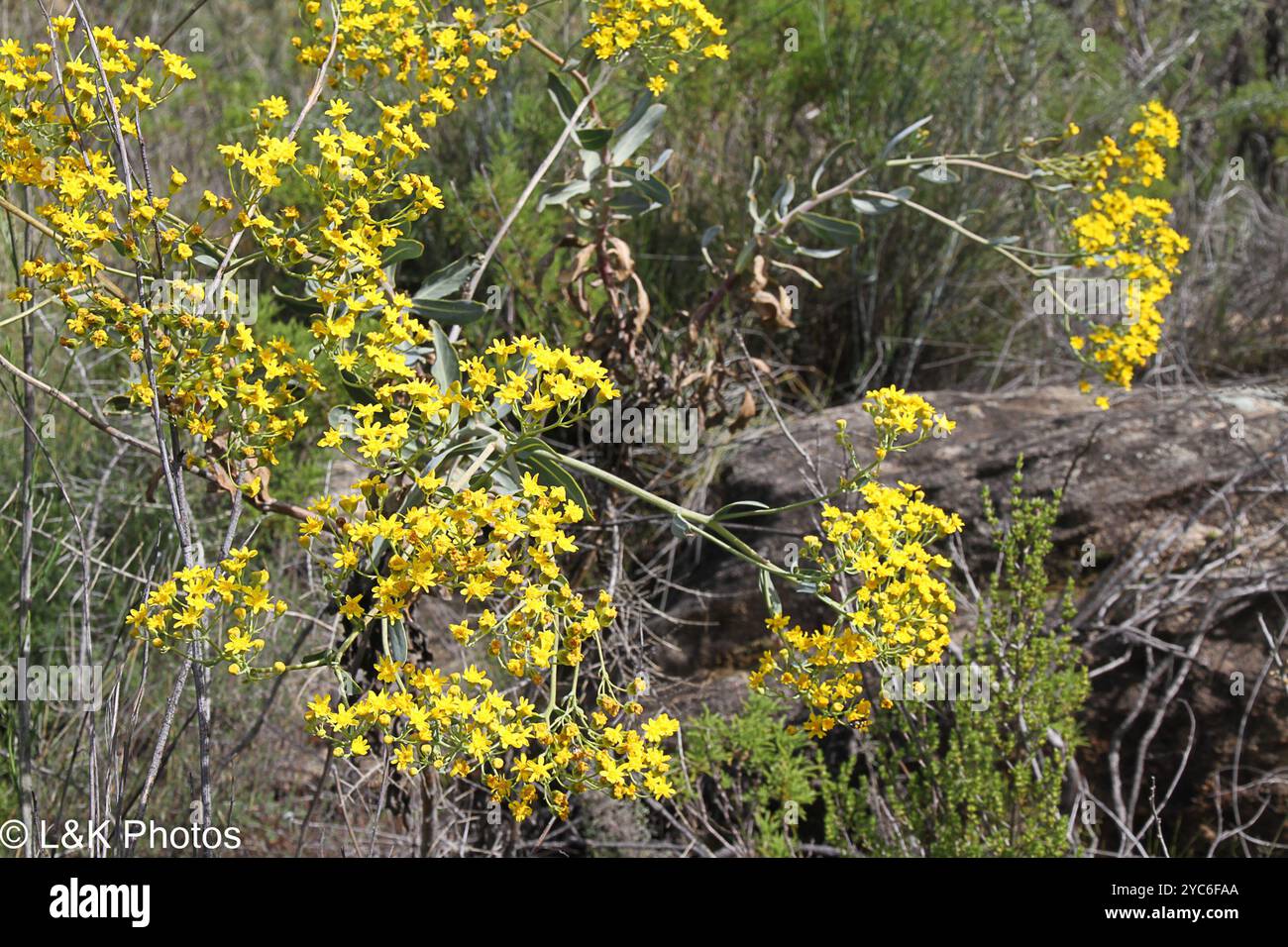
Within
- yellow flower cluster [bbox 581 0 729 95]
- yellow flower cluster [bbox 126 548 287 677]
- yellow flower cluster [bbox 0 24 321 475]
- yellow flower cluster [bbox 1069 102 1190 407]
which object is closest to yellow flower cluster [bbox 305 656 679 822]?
yellow flower cluster [bbox 126 548 287 677]

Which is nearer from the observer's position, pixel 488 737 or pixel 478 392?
pixel 488 737

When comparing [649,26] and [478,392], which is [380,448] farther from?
[649,26]

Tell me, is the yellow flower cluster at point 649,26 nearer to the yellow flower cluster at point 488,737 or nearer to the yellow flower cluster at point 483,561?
the yellow flower cluster at point 483,561

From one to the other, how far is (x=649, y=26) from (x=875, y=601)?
1157 millimetres

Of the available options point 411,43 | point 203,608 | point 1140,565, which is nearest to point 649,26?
point 411,43

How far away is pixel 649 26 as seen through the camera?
219cm

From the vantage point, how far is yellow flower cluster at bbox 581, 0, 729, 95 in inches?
83.0

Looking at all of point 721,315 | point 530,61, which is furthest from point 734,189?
point 530,61

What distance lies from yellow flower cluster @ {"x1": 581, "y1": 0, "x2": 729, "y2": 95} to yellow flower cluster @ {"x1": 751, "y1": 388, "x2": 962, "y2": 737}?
806 mm

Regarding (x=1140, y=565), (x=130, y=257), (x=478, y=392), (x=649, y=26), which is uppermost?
(x=649, y=26)

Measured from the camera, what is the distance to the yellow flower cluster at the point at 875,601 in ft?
5.47

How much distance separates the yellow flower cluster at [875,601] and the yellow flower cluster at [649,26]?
0.81m

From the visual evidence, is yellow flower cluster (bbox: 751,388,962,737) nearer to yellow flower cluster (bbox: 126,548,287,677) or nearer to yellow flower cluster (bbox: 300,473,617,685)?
yellow flower cluster (bbox: 300,473,617,685)
